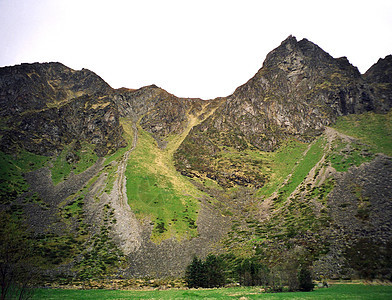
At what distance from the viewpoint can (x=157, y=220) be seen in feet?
309

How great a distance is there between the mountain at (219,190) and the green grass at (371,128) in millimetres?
887

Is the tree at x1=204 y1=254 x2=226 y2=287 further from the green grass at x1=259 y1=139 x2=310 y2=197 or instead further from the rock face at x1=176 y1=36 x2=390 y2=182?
the rock face at x1=176 y1=36 x2=390 y2=182

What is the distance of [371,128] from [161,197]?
474 feet

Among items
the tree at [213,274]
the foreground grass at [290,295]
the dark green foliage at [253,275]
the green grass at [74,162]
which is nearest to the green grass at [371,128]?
the dark green foliage at [253,275]

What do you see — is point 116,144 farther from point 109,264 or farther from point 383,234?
point 383,234

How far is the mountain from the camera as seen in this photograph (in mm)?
62219

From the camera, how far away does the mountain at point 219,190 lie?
62.2 meters

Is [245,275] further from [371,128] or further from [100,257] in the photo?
[371,128]

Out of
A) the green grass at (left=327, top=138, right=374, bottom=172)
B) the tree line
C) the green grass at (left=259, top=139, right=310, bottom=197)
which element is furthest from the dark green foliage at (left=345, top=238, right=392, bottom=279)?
the green grass at (left=259, top=139, right=310, bottom=197)

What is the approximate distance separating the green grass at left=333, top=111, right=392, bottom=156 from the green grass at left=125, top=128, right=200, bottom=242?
10025cm

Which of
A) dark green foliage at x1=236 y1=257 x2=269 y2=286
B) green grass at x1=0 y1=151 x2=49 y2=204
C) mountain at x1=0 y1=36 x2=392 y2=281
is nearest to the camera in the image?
dark green foliage at x1=236 y1=257 x2=269 y2=286

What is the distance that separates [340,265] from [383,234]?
54.4ft

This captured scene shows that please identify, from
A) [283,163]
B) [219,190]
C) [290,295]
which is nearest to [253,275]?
[290,295]

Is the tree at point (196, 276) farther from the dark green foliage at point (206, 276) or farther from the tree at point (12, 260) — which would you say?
the tree at point (12, 260)
